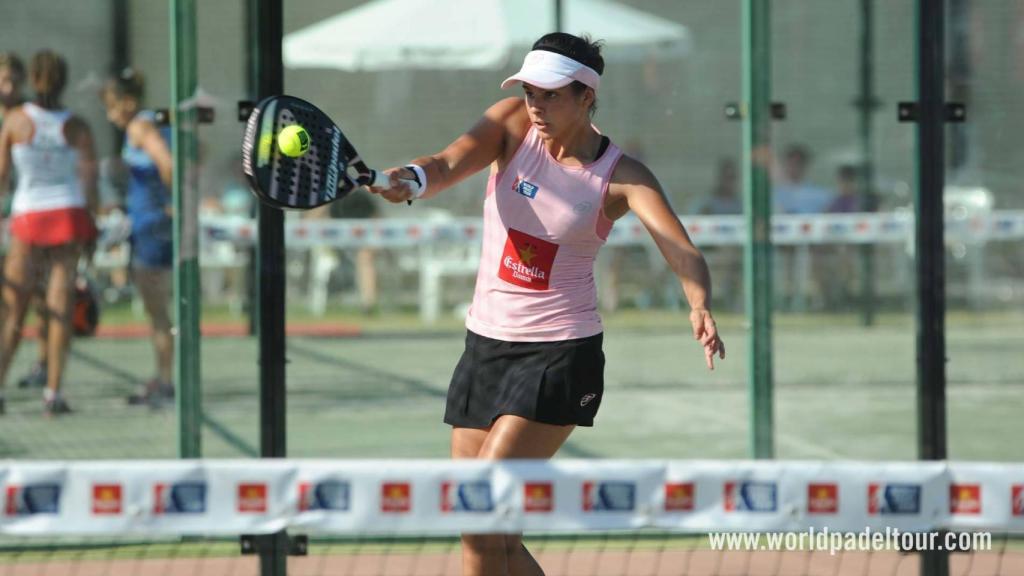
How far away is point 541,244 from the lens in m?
4.28

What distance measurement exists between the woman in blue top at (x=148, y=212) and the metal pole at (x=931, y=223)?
3.61 metres

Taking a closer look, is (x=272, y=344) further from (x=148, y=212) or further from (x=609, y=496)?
(x=148, y=212)

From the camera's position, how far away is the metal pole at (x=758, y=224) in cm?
593

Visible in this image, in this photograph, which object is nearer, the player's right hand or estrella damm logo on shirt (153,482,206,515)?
estrella damm logo on shirt (153,482,206,515)

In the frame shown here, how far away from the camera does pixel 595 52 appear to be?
4293mm

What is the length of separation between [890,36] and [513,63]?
260 centimetres

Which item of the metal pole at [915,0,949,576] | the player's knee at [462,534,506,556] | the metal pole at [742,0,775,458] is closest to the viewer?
the player's knee at [462,534,506,556]

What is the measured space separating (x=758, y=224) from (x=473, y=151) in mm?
2036

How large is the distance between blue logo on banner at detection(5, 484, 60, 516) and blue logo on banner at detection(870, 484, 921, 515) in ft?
6.42

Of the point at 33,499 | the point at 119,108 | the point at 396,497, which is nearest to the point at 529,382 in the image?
the point at 396,497

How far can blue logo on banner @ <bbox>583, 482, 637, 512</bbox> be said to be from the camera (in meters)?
3.52

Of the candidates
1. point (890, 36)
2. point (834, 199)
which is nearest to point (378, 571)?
point (890, 36)

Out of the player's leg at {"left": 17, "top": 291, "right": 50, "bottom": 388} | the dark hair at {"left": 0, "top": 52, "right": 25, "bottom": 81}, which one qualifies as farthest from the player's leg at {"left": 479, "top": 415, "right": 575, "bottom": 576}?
the dark hair at {"left": 0, "top": 52, "right": 25, "bottom": 81}

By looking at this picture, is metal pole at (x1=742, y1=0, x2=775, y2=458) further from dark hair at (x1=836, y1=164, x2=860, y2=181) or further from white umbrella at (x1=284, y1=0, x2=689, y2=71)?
dark hair at (x1=836, y1=164, x2=860, y2=181)
